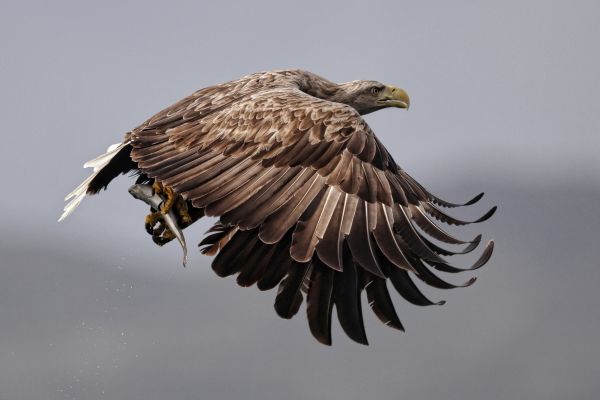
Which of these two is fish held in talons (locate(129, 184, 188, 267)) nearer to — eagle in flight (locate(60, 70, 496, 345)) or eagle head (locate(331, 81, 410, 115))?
eagle in flight (locate(60, 70, 496, 345))

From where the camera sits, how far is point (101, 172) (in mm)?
12570

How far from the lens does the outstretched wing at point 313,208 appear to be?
10.1 metres

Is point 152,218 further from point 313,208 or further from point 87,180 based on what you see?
point 313,208

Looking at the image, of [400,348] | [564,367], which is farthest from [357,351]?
[564,367]

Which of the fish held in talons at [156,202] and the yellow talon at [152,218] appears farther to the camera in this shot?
the yellow talon at [152,218]

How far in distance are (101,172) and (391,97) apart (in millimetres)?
3099

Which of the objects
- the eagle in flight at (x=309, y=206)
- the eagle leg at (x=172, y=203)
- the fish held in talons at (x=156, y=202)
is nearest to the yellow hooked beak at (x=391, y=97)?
the eagle in flight at (x=309, y=206)

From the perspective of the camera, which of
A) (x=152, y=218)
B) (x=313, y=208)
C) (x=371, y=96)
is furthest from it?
(x=371, y=96)

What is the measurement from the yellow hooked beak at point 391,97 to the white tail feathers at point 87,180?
9.17 feet

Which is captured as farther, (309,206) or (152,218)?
(152,218)

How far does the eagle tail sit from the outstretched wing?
4.00 ft

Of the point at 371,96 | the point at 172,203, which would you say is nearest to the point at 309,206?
the point at 172,203

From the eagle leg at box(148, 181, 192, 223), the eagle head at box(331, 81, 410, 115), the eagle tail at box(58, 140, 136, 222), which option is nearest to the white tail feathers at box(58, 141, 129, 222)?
the eagle tail at box(58, 140, 136, 222)

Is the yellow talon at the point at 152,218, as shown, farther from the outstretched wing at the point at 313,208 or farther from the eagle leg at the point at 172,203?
the outstretched wing at the point at 313,208
